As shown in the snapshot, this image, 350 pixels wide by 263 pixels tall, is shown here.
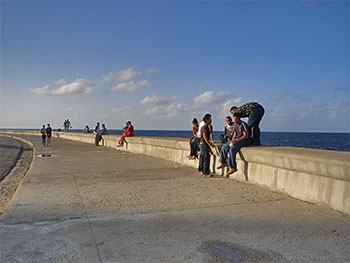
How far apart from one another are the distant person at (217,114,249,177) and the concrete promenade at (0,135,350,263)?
0.65m

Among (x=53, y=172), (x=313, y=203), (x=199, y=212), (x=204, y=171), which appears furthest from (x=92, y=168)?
(x=313, y=203)

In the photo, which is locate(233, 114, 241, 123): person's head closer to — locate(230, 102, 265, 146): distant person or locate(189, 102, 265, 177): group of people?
locate(189, 102, 265, 177): group of people

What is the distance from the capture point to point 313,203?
5.52 m

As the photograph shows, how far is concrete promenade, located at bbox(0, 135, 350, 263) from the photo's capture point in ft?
11.5

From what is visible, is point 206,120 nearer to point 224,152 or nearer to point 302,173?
point 224,152

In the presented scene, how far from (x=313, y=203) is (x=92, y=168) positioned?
700 centimetres

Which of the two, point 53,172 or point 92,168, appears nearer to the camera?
point 53,172

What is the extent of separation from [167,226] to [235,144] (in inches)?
148

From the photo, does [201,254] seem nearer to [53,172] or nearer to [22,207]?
[22,207]

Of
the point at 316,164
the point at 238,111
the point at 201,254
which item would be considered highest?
the point at 238,111

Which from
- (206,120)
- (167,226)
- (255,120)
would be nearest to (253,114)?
(255,120)

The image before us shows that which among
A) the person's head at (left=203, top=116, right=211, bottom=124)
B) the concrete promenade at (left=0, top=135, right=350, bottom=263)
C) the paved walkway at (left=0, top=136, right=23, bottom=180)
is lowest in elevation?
the paved walkway at (left=0, top=136, right=23, bottom=180)

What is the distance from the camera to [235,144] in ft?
25.2

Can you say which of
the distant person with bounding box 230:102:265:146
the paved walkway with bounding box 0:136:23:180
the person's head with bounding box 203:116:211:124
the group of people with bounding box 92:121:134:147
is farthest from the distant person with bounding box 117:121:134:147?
the distant person with bounding box 230:102:265:146
